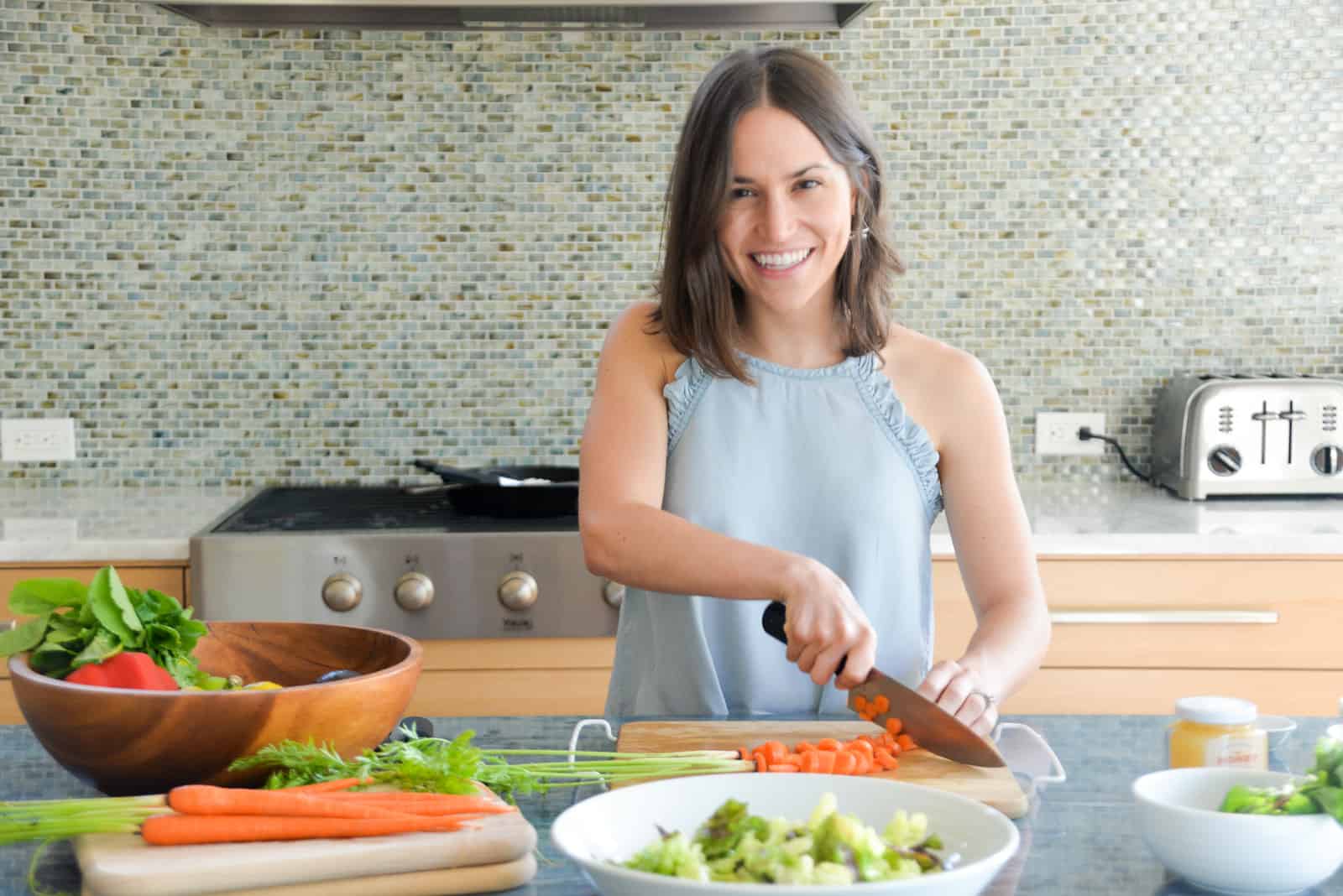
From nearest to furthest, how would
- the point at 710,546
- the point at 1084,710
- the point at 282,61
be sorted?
the point at 710,546, the point at 1084,710, the point at 282,61

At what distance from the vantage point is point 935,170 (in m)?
3.05

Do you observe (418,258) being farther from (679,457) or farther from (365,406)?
(679,457)

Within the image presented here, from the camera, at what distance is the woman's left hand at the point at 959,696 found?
4.66ft

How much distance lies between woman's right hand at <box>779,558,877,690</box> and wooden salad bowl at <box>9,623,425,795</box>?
373 mm

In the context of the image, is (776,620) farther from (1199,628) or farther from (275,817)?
(1199,628)

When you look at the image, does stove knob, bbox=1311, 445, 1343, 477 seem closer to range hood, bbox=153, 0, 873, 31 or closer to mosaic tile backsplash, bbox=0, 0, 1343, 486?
mosaic tile backsplash, bbox=0, 0, 1343, 486

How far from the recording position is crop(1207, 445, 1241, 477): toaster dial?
2.81 m

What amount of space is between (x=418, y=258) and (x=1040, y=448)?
4.41ft

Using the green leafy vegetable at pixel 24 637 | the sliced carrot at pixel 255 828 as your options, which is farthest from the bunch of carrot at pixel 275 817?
the green leafy vegetable at pixel 24 637

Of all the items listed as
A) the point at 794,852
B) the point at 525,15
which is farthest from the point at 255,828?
the point at 525,15

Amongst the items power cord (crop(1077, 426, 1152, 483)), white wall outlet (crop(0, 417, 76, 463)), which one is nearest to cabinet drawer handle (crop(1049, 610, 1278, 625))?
power cord (crop(1077, 426, 1152, 483))

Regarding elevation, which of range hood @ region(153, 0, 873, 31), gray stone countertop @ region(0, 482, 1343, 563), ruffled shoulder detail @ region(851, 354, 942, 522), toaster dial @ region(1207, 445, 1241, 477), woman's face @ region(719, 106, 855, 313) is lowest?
gray stone countertop @ region(0, 482, 1343, 563)

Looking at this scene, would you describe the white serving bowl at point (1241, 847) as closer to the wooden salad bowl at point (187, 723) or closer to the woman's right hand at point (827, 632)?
the woman's right hand at point (827, 632)

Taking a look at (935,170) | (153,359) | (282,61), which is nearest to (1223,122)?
(935,170)
